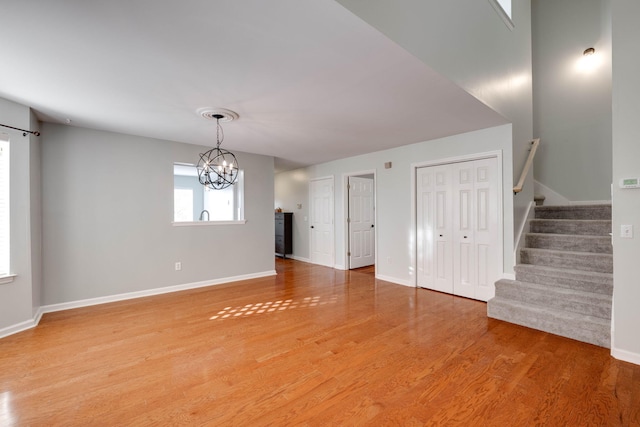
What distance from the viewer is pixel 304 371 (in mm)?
2229

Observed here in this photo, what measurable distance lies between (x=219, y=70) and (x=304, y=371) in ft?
8.21

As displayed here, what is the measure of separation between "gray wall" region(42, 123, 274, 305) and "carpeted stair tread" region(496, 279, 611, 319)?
4.29 m

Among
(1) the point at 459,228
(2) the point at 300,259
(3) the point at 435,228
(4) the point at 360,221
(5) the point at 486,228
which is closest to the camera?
(5) the point at 486,228

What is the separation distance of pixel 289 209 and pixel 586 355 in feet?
20.5

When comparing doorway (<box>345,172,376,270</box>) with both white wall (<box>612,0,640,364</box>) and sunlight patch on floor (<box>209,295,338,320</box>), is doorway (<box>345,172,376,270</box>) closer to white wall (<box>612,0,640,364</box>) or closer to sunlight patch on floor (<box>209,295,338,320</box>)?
sunlight patch on floor (<box>209,295,338,320</box>)

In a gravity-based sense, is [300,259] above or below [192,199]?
below

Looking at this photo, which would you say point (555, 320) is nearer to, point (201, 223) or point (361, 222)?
point (361, 222)

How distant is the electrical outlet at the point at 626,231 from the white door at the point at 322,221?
4.58 m

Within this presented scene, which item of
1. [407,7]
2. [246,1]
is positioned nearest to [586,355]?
[407,7]

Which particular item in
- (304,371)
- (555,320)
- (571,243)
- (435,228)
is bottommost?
(304,371)

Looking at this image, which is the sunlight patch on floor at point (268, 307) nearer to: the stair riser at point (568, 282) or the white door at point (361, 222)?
the white door at point (361, 222)

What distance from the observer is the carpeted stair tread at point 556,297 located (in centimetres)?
280

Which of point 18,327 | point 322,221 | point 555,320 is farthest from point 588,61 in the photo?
point 18,327

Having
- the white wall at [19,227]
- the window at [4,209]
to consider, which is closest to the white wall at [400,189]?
the white wall at [19,227]
